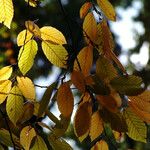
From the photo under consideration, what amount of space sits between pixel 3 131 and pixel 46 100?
29 cm

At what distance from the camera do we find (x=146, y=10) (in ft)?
31.9

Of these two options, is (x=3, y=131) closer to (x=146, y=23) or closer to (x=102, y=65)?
(x=102, y=65)

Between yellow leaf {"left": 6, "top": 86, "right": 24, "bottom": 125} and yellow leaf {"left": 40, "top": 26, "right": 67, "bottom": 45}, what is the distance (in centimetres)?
19

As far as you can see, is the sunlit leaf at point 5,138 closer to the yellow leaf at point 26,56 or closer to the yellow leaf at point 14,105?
the yellow leaf at point 14,105

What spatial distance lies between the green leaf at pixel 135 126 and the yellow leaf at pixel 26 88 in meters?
0.29

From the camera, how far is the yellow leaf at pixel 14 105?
114cm

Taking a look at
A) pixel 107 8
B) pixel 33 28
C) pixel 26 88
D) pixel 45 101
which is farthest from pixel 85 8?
pixel 45 101

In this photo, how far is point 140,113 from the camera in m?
1.05

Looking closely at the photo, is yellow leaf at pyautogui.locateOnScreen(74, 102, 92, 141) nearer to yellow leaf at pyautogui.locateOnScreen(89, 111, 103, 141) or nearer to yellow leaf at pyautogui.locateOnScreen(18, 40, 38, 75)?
yellow leaf at pyautogui.locateOnScreen(89, 111, 103, 141)

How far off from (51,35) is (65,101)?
320 millimetres

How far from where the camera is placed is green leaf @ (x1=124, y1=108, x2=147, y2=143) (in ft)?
3.55

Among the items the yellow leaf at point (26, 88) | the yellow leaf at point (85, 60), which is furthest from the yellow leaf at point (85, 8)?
the yellow leaf at point (26, 88)

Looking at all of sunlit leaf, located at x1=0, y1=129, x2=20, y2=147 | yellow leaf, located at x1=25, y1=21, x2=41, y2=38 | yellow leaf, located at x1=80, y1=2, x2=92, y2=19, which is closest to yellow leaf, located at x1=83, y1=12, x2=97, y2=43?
yellow leaf, located at x1=80, y1=2, x2=92, y2=19

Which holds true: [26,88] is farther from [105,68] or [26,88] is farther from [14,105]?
[105,68]
